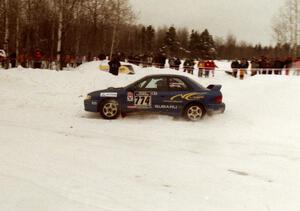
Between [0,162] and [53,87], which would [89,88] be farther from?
[0,162]

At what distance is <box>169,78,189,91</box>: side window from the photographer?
1060 centimetres

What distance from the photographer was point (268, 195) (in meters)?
5.29

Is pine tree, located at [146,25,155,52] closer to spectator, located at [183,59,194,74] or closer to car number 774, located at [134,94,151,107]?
spectator, located at [183,59,194,74]

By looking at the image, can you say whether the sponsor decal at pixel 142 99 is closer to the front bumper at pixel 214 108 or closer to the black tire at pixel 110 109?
the black tire at pixel 110 109

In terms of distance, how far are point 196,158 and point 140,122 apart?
135 inches

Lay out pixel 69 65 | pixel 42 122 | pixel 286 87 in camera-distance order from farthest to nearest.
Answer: pixel 69 65 < pixel 286 87 < pixel 42 122

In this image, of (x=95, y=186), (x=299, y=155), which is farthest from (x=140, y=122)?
(x=95, y=186)

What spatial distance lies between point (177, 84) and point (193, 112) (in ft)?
3.01

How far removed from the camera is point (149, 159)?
22.3ft

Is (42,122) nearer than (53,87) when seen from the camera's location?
Yes

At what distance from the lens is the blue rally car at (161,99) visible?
34.4 ft

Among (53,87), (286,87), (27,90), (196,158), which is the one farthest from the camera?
(53,87)

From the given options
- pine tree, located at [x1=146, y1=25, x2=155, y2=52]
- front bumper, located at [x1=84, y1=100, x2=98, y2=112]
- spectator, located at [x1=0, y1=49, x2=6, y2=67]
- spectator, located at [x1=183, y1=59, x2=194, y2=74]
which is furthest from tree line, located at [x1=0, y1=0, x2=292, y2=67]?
pine tree, located at [x1=146, y1=25, x2=155, y2=52]

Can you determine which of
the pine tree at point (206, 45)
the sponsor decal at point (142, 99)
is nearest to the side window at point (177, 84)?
the sponsor decal at point (142, 99)
